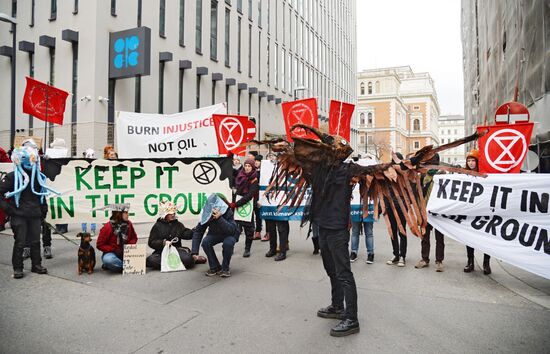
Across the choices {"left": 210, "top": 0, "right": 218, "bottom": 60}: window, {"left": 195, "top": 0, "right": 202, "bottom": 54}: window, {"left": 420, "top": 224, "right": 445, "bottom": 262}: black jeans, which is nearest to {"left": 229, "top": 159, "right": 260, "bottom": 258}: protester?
{"left": 420, "top": 224, "right": 445, "bottom": 262}: black jeans

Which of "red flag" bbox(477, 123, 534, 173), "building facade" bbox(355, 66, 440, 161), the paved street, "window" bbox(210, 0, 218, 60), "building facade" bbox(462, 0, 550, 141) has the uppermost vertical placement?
"building facade" bbox(355, 66, 440, 161)

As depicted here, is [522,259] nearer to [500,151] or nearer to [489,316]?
[489,316]

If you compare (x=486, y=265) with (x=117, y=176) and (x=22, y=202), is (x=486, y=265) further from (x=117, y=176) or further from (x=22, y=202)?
(x=22, y=202)

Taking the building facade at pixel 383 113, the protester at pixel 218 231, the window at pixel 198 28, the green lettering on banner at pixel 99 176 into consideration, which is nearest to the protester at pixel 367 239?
the protester at pixel 218 231

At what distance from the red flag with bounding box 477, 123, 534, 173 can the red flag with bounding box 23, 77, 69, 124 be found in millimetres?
9797

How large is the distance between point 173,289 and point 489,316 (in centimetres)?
401

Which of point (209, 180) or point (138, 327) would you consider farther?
point (209, 180)

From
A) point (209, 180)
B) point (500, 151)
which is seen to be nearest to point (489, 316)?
point (500, 151)

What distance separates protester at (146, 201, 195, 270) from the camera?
643 cm

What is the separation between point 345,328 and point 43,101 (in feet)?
31.6

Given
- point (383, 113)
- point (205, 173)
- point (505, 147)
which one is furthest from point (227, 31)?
point (383, 113)

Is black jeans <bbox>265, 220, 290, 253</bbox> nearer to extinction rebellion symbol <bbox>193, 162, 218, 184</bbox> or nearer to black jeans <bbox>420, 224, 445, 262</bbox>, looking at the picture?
extinction rebellion symbol <bbox>193, 162, 218, 184</bbox>

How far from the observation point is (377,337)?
4.00 m

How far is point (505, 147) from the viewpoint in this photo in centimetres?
634
